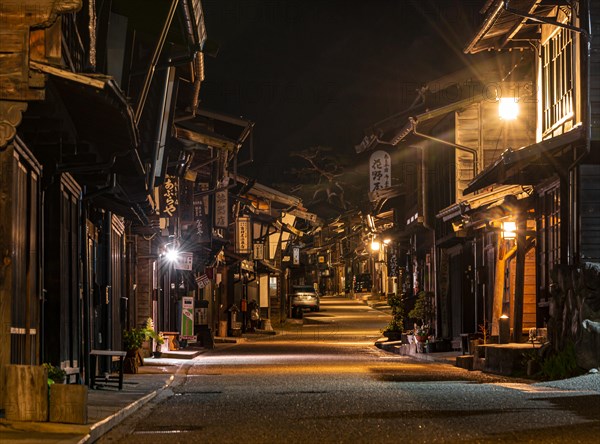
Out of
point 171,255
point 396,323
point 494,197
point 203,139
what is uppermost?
point 203,139

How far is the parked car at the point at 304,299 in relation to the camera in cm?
8350

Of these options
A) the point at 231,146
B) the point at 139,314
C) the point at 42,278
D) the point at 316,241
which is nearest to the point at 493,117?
the point at 231,146

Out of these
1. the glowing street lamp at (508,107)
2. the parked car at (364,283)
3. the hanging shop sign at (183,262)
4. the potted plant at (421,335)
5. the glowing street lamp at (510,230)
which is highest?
the glowing street lamp at (508,107)

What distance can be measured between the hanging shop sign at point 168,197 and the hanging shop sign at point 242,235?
2160cm

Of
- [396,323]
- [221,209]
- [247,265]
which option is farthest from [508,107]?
[247,265]

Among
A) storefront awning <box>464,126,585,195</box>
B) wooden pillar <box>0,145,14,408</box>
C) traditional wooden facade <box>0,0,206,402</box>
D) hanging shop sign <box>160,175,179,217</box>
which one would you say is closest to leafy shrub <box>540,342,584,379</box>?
storefront awning <box>464,126,585,195</box>

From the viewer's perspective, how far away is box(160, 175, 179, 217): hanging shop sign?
1499 inches

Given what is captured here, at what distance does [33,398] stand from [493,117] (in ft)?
93.3

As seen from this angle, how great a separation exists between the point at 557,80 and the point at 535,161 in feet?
9.31

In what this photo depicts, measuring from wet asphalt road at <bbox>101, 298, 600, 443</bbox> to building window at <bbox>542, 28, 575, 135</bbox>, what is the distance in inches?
252

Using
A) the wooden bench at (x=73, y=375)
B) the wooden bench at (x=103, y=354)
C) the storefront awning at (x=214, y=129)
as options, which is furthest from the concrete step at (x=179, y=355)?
the wooden bench at (x=73, y=375)

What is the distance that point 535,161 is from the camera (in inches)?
1001

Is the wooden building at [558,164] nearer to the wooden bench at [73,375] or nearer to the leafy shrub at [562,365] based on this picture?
the leafy shrub at [562,365]

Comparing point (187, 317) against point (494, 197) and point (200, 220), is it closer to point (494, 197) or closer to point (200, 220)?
Answer: point (200, 220)
